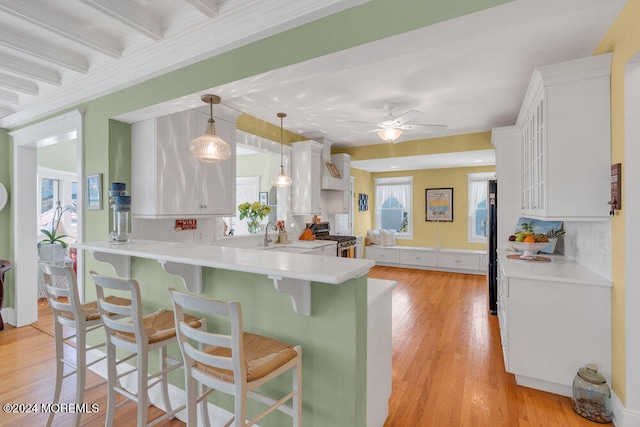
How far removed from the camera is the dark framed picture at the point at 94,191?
8.71 ft

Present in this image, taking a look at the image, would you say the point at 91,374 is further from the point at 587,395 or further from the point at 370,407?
the point at 587,395

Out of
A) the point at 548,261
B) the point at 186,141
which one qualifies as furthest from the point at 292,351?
the point at 548,261

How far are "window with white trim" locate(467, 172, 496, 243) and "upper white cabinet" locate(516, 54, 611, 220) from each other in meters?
4.93

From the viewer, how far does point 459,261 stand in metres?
6.78

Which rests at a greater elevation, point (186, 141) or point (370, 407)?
point (186, 141)

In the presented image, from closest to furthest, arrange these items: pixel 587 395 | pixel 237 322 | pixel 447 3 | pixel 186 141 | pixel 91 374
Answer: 1. pixel 237 322
2. pixel 447 3
3. pixel 587 395
4. pixel 91 374
5. pixel 186 141

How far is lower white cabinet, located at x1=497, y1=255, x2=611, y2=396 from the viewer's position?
218 centimetres

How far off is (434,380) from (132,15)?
339cm

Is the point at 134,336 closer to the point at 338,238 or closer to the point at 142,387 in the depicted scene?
the point at 142,387

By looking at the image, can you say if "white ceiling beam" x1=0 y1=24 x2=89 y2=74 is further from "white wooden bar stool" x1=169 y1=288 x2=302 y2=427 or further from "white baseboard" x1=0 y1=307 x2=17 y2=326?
"white baseboard" x1=0 y1=307 x2=17 y2=326

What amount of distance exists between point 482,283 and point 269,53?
19.0 ft

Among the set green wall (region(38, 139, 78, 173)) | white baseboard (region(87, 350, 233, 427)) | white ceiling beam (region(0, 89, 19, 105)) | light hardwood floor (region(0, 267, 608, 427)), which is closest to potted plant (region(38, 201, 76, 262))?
light hardwood floor (region(0, 267, 608, 427))

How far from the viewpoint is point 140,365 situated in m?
1.61

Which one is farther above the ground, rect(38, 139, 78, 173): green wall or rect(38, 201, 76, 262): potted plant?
rect(38, 139, 78, 173): green wall
